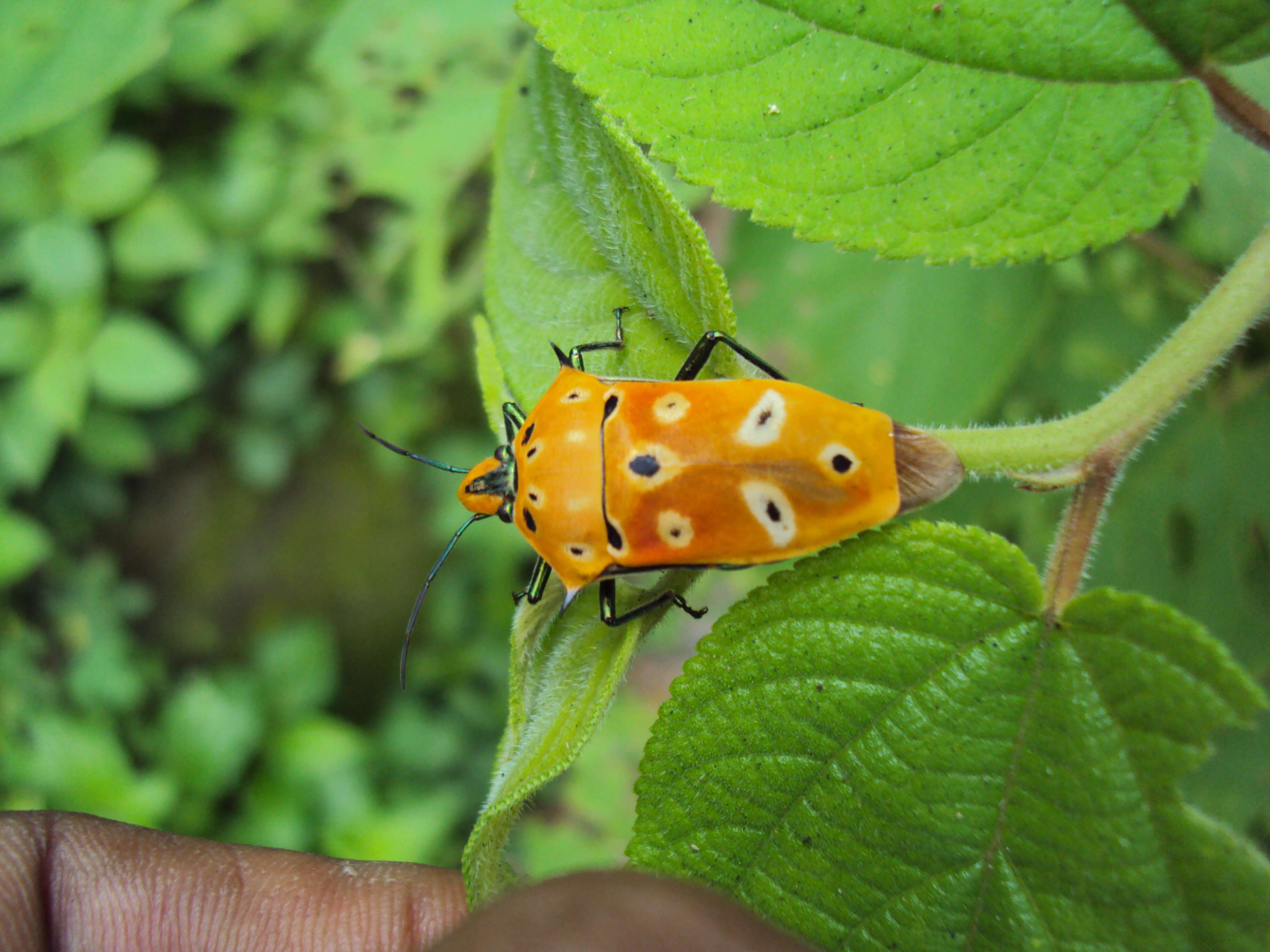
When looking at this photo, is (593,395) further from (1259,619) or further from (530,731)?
(1259,619)

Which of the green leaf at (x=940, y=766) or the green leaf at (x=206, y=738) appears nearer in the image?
the green leaf at (x=940, y=766)

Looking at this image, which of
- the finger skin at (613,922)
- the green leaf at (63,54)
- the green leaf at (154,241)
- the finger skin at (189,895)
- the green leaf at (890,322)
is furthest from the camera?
the green leaf at (154,241)

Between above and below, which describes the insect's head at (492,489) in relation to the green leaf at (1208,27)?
below

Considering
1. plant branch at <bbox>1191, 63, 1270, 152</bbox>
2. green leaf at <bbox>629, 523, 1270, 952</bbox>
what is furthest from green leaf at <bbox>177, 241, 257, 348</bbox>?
plant branch at <bbox>1191, 63, 1270, 152</bbox>

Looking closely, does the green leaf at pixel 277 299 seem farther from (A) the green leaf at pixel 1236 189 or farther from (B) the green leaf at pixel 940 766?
(A) the green leaf at pixel 1236 189

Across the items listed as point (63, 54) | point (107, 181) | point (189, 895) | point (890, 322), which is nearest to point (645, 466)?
point (890, 322)

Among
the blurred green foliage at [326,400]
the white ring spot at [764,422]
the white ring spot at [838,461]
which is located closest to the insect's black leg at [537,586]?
the white ring spot at [764,422]

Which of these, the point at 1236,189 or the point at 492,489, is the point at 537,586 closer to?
the point at 492,489

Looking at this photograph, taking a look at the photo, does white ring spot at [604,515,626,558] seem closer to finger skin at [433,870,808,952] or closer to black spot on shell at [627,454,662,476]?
black spot on shell at [627,454,662,476]
